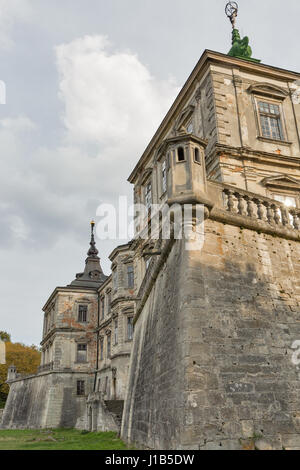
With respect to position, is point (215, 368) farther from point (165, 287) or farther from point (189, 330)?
point (165, 287)

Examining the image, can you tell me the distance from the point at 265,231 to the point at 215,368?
4.30 metres

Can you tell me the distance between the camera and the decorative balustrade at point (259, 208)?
10.5 metres

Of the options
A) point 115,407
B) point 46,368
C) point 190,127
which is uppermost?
point 190,127

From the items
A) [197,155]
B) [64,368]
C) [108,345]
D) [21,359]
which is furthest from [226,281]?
[21,359]

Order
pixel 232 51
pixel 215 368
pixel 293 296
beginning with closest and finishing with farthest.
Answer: pixel 215 368 < pixel 293 296 < pixel 232 51

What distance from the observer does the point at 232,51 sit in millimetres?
21906

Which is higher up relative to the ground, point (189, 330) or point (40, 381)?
point (40, 381)

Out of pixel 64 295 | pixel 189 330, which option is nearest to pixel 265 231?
pixel 189 330

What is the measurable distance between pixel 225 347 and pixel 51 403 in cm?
2933

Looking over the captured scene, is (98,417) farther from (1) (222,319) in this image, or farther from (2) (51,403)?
(1) (222,319)

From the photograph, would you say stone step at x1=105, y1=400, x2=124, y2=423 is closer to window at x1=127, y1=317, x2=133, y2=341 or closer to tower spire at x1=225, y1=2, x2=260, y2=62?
window at x1=127, y1=317, x2=133, y2=341

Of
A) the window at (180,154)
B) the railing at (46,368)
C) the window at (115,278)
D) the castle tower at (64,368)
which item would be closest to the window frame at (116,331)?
the window at (115,278)

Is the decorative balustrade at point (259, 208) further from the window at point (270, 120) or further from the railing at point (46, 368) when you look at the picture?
the railing at point (46, 368)

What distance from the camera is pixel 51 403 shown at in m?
33.2
